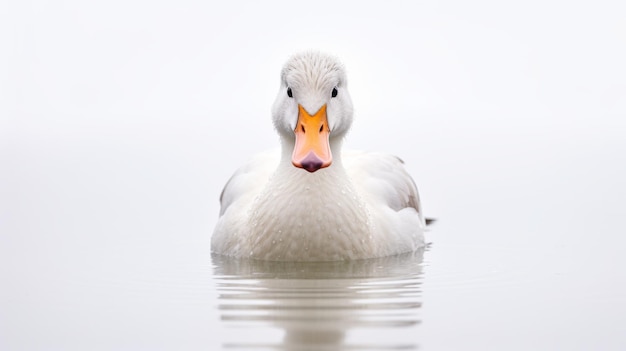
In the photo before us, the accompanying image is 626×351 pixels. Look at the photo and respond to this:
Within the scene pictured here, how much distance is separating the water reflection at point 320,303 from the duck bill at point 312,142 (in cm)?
91

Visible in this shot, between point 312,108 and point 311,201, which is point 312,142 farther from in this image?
point 311,201

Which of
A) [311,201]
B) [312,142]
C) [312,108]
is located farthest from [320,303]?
[312,108]

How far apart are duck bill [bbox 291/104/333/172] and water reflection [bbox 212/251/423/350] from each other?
91 cm

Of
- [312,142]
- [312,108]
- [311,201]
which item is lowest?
[311,201]

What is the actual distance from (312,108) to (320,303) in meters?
1.84

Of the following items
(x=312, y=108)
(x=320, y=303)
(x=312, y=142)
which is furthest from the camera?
(x=312, y=108)

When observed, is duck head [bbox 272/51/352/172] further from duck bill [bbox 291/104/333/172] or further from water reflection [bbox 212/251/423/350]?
water reflection [bbox 212/251/423/350]

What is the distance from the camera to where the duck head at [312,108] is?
29.1 ft

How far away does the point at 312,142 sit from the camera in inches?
350

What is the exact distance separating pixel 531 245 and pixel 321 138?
281cm

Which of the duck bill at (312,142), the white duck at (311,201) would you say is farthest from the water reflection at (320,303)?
the duck bill at (312,142)

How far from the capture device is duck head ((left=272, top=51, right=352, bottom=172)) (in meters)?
8.87

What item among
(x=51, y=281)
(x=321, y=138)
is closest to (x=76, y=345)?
(x=51, y=281)

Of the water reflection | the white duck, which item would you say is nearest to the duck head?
the white duck
